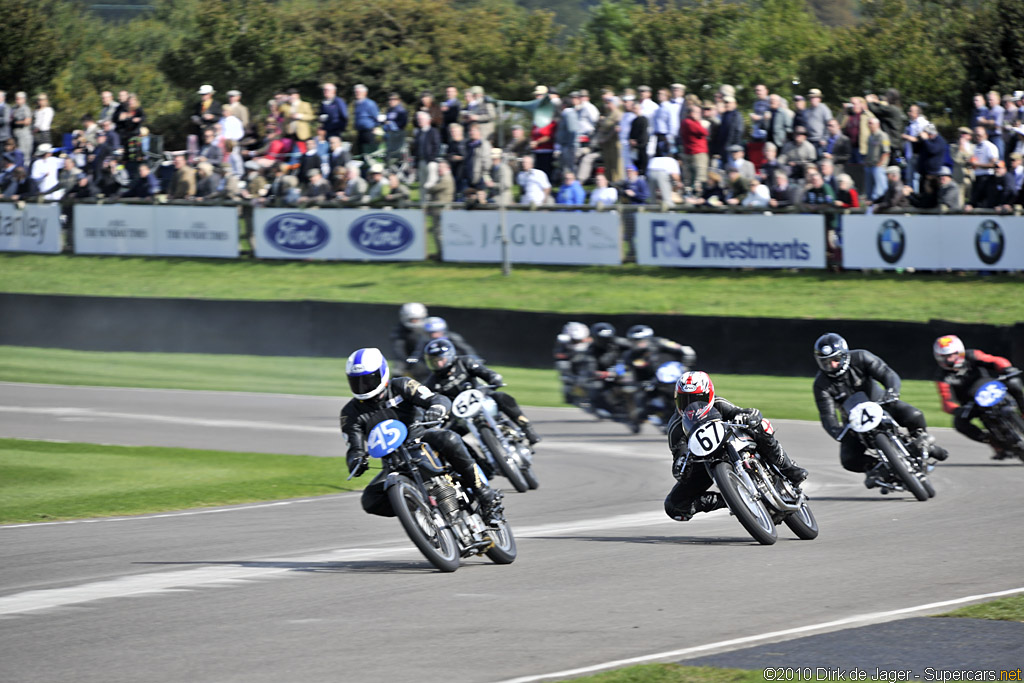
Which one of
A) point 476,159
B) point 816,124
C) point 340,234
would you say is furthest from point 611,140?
point 340,234

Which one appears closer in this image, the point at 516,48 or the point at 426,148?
the point at 426,148

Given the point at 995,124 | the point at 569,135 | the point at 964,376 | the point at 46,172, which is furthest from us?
the point at 46,172

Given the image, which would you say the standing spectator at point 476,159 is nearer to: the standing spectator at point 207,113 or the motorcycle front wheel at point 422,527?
the standing spectator at point 207,113

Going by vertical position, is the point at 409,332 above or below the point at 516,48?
below

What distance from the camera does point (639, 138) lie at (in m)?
25.1

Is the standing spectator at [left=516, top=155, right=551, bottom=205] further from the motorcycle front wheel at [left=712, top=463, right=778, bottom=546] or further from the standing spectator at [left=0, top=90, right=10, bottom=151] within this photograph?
the motorcycle front wheel at [left=712, top=463, right=778, bottom=546]

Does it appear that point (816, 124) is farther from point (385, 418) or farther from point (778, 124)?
point (385, 418)

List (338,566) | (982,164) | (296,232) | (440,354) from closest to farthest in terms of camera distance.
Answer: (338,566), (440,354), (982,164), (296,232)

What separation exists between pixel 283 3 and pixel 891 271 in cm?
2876

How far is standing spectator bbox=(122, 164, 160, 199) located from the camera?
2870 centimetres

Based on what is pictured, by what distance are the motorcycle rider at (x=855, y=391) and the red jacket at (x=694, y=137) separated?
12.4m

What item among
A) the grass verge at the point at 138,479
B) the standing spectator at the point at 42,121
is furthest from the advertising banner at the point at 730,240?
the standing spectator at the point at 42,121

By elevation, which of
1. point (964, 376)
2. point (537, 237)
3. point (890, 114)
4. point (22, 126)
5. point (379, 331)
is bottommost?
point (379, 331)

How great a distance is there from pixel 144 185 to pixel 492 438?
17743 mm
